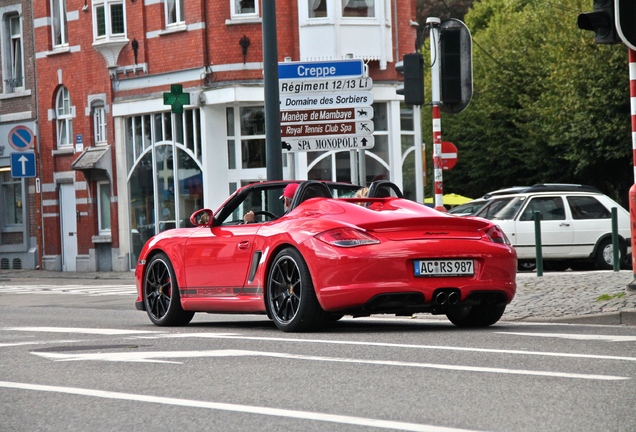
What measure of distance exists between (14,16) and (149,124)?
8091 millimetres

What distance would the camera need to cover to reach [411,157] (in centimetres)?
3509

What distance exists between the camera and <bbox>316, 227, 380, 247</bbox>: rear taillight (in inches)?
423

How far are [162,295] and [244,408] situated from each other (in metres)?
6.72

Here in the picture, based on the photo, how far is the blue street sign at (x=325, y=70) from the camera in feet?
58.5

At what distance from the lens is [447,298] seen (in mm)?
10883

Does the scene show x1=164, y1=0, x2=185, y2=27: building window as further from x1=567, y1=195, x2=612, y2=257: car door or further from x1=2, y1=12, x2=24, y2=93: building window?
x1=567, y1=195, x2=612, y2=257: car door

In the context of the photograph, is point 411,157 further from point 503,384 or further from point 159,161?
point 503,384

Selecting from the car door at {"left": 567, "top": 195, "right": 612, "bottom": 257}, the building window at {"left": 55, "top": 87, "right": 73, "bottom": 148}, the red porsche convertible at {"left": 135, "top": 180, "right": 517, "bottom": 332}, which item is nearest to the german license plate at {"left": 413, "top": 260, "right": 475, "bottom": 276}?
the red porsche convertible at {"left": 135, "top": 180, "right": 517, "bottom": 332}

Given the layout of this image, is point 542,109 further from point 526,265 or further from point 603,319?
point 603,319

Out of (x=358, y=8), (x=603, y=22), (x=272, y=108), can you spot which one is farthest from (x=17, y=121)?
(x=603, y=22)

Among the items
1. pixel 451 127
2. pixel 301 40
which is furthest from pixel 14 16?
pixel 451 127

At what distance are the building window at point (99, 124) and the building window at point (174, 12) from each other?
372cm

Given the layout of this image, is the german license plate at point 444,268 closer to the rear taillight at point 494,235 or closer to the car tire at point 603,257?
the rear taillight at point 494,235

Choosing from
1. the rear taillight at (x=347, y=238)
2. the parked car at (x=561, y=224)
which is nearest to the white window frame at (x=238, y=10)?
the parked car at (x=561, y=224)
